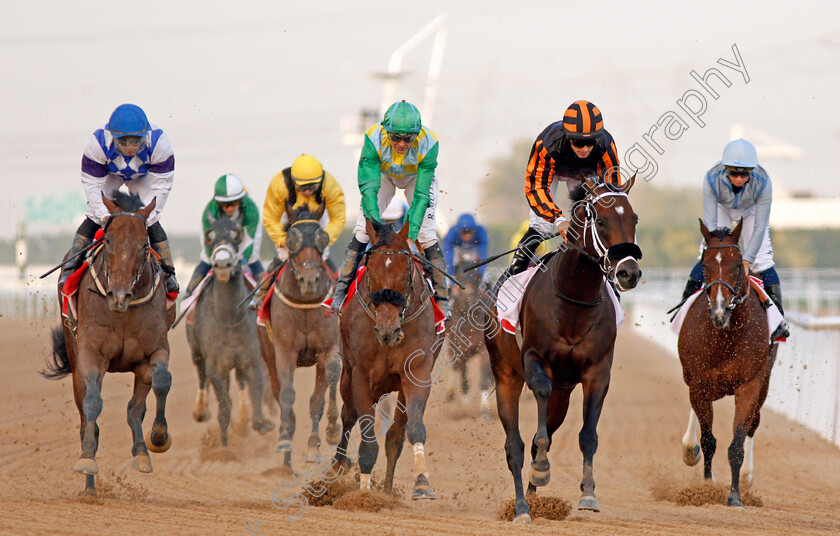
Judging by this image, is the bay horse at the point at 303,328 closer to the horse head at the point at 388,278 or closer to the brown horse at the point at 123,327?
the brown horse at the point at 123,327

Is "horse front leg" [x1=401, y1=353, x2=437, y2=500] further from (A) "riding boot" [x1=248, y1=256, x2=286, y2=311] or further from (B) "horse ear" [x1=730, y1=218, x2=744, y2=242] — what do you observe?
(A) "riding boot" [x1=248, y1=256, x2=286, y2=311]

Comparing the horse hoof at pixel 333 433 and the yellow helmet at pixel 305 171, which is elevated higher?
the yellow helmet at pixel 305 171

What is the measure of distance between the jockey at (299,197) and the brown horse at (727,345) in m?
3.55

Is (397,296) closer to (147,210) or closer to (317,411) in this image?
(147,210)

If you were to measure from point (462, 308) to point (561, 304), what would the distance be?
570 cm

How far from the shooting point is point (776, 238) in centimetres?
4512

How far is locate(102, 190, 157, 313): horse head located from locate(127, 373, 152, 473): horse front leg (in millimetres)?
727

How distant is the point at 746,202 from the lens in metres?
8.15

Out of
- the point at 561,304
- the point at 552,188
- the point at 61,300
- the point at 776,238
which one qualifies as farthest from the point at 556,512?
the point at 776,238

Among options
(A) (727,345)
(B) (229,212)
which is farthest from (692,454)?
(B) (229,212)

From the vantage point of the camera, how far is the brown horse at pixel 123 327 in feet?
22.7

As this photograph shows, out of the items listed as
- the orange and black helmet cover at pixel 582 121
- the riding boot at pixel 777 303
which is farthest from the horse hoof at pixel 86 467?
the riding boot at pixel 777 303

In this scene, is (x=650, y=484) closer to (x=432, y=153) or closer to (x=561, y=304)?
(x=561, y=304)

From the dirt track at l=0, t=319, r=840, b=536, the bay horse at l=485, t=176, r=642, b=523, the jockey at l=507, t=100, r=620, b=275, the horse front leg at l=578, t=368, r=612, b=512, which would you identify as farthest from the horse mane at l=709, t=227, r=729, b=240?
the dirt track at l=0, t=319, r=840, b=536
